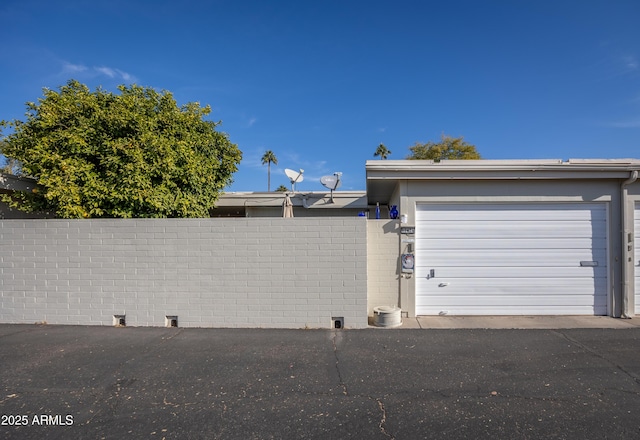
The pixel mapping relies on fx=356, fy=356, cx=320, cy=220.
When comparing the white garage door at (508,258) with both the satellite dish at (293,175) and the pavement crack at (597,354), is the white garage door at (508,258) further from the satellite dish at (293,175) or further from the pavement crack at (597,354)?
the satellite dish at (293,175)

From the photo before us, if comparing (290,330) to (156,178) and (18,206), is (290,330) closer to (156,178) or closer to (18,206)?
(156,178)

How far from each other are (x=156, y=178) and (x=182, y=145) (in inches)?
33.9

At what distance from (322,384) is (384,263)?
3280 millimetres

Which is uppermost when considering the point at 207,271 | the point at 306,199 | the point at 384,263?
the point at 306,199

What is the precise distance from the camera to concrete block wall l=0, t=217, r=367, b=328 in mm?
6246

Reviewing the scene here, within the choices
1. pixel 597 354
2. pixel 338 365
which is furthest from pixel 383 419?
pixel 597 354

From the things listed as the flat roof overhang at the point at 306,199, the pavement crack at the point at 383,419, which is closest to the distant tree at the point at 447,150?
the flat roof overhang at the point at 306,199

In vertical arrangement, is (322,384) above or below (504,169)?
below

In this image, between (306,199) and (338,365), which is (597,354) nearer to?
(338,365)

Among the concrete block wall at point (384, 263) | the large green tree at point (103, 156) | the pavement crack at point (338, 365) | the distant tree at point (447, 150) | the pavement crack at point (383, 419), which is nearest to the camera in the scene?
the pavement crack at point (383, 419)

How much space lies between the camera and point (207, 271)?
6.27 m

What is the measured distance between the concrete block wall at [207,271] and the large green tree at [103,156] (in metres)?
0.56

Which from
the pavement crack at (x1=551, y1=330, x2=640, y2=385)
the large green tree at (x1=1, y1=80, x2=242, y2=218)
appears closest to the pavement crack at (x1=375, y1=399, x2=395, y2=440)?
the pavement crack at (x1=551, y1=330, x2=640, y2=385)

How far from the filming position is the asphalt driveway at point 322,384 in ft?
10.2
